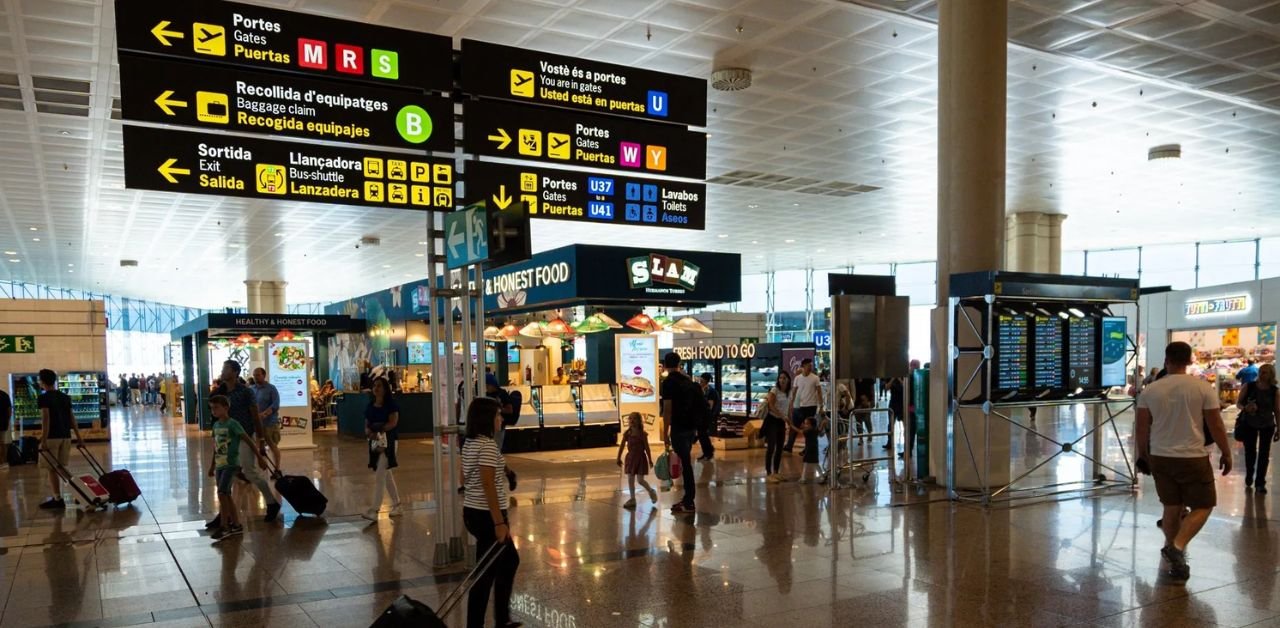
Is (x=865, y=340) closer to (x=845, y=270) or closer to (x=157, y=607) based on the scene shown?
(x=157, y=607)

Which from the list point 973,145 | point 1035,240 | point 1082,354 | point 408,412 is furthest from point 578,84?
point 1035,240

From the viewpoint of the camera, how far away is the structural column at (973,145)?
9453 mm

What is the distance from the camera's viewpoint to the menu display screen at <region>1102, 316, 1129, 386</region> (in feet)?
32.8

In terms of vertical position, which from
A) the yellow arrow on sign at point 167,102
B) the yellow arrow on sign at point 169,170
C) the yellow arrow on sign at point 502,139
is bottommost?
the yellow arrow on sign at point 169,170

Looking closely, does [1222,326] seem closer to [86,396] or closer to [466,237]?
[466,237]

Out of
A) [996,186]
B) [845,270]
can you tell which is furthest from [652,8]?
[845,270]

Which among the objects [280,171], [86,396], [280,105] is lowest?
[86,396]

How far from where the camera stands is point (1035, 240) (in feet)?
76.7

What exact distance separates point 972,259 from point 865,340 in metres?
1.44

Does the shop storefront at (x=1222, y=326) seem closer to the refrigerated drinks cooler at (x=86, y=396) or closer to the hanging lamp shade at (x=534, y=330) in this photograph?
→ the hanging lamp shade at (x=534, y=330)

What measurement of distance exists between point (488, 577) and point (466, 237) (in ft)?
9.11

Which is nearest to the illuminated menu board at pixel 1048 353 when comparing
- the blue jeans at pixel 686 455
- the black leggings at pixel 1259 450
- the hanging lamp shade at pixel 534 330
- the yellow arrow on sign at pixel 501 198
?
the black leggings at pixel 1259 450

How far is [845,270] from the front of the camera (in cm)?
3897

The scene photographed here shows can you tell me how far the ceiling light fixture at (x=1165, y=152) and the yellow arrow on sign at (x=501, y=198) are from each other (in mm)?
14277
